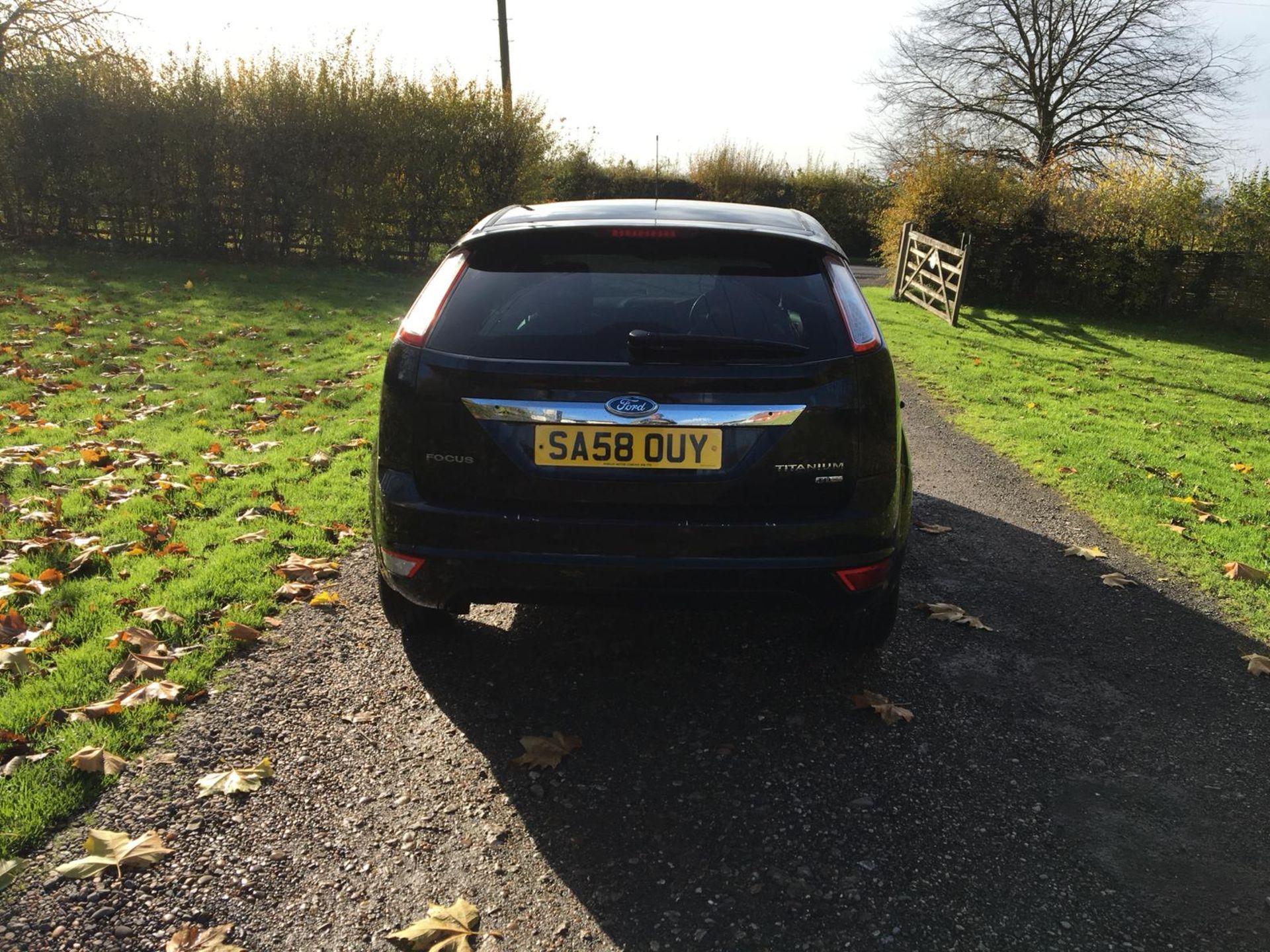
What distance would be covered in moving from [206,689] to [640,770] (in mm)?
1677

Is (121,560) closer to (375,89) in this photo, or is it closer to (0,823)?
(0,823)

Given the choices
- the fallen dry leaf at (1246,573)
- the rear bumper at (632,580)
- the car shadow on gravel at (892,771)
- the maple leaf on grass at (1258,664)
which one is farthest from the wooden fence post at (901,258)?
the rear bumper at (632,580)

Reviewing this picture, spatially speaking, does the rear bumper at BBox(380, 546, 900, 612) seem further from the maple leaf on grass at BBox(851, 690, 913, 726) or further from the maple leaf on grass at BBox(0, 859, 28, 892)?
the maple leaf on grass at BBox(0, 859, 28, 892)

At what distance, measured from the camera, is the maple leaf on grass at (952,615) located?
392 centimetres

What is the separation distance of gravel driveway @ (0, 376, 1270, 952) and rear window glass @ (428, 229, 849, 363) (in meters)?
1.33

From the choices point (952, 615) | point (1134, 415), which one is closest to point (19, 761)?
point (952, 615)

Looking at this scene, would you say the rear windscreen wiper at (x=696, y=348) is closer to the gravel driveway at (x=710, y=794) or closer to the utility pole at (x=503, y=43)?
the gravel driveway at (x=710, y=794)

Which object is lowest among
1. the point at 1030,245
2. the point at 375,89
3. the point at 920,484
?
the point at 920,484

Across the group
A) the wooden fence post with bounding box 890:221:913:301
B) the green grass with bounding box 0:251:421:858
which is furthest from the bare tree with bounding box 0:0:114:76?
the wooden fence post with bounding box 890:221:913:301

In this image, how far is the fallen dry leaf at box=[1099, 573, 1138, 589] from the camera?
175 inches

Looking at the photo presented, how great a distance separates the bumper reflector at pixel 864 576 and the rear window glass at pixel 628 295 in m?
0.70

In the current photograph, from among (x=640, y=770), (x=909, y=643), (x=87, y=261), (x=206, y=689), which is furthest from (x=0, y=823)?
(x=87, y=261)

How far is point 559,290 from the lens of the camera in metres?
2.92

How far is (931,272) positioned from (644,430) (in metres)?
16.0
